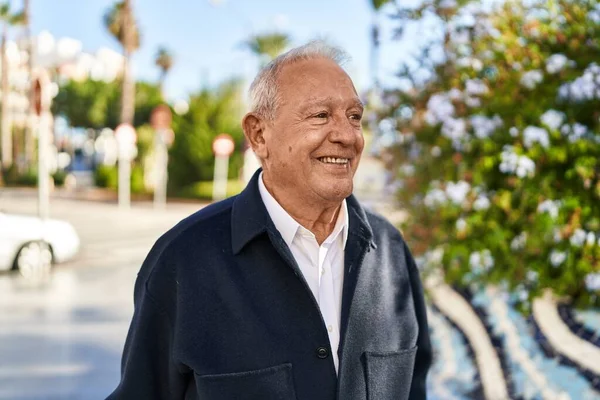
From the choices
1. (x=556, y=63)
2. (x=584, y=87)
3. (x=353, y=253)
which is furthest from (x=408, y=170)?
(x=353, y=253)

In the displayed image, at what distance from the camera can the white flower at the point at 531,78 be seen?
4566mm

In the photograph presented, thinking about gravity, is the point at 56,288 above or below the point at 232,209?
below

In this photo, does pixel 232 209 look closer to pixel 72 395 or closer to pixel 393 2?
pixel 72 395

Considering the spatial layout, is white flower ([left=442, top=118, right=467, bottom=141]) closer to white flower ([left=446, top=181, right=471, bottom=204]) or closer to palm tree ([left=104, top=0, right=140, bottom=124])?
white flower ([left=446, top=181, right=471, bottom=204])

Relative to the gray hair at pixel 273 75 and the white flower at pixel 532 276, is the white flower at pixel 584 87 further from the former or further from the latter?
the gray hair at pixel 273 75

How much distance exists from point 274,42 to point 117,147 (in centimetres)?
1761

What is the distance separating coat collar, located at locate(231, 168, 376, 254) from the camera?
5.25 feet

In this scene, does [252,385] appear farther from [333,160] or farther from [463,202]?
[463,202]

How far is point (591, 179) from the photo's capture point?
419cm

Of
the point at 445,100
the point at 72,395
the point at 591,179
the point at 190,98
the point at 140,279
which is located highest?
the point at 190,98

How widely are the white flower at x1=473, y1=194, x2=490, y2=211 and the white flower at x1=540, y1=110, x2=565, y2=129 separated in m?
0.55

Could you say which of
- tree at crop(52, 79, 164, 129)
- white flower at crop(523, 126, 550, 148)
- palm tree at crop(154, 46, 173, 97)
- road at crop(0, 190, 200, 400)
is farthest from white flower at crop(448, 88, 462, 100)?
palm tree at crop(154, 46, 173, 97)

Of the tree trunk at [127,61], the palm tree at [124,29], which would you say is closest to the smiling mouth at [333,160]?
the palm tree at [124,29]

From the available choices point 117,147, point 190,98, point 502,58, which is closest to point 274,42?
point 190,98
